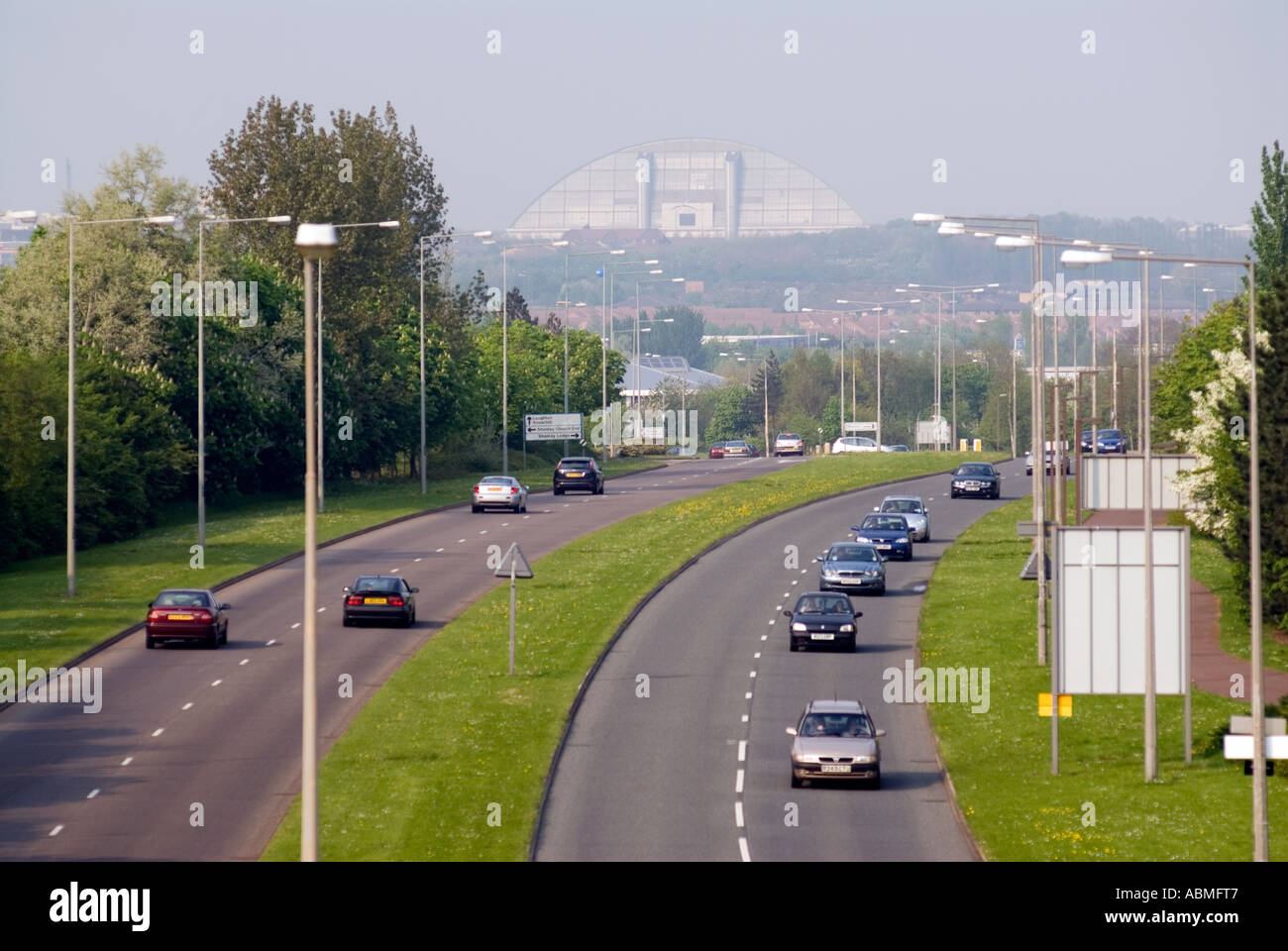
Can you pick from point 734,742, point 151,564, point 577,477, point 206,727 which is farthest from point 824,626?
point 577,477

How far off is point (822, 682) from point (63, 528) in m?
34.8

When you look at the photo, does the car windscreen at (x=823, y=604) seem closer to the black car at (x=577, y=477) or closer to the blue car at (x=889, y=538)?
the blue car at (x=889, y=538)

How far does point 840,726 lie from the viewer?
36219 mm

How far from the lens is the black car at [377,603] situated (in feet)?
168

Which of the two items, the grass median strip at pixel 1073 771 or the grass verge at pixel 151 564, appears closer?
the grass median strip at pixel 1073 771

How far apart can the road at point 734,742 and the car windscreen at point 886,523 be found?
2142 mm

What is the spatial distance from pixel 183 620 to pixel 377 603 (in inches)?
228

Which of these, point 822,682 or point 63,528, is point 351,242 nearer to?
point 63,528

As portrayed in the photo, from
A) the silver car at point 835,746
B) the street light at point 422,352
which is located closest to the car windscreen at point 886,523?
the street light at point 422,352

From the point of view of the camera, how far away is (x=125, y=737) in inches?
1512

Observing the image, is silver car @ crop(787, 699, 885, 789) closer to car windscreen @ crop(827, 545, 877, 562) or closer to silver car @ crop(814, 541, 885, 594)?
silver car @ crop(814, 541, 885, 594)

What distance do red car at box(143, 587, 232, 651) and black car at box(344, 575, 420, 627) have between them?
170 inches
